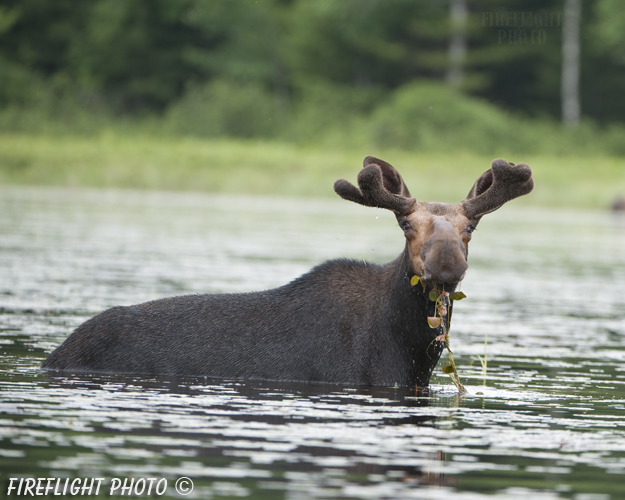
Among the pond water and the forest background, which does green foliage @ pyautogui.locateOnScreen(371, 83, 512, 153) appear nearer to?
the forest background

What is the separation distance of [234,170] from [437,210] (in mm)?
31001

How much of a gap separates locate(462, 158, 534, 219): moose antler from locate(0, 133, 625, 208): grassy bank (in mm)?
27659

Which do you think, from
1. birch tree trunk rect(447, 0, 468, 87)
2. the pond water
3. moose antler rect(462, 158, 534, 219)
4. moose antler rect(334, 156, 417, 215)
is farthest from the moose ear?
birch tree trunk rect(447, 0, 468, 87)

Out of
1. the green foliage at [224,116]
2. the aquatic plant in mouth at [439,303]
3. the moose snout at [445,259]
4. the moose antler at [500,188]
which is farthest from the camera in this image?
the green foliage at [224,116]

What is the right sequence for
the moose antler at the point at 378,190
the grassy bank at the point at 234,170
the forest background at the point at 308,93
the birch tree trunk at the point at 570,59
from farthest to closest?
the birch tree trunk at the point at 570,59, the forest background at the point at 308,93, the grassy bank at the point at 234,170, the moose antler at the point at 378,190

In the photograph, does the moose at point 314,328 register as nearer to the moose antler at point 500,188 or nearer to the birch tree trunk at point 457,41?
the moose antler at point 500,188

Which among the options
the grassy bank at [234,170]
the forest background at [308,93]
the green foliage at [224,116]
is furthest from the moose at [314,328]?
the green foliage at [224,116]

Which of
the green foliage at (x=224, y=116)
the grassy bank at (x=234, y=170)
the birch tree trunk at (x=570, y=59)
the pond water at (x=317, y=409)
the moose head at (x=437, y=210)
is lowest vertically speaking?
the pond water at (x=317, y=409)

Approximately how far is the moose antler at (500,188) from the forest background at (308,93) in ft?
89.6

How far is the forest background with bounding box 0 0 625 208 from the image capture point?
1534 inches

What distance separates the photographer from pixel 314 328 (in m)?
8.69

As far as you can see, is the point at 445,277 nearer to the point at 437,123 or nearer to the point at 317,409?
the point at 317,409

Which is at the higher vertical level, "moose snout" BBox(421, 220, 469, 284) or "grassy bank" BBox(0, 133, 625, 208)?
"grassy bank" BBox(0, 133, 625, 208)

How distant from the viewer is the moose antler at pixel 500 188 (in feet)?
27.7
